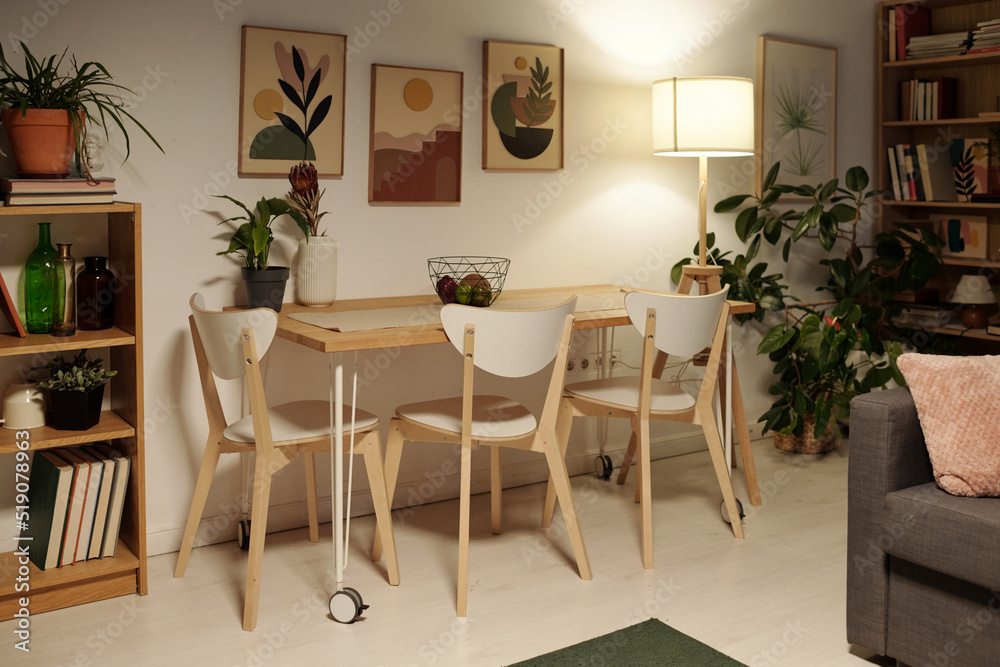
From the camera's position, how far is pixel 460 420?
2592 mm

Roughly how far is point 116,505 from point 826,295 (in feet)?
11.0

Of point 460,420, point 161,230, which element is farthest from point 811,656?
point 161,230

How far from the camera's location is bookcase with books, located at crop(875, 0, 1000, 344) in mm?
4145

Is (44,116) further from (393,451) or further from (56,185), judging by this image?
(393,451)

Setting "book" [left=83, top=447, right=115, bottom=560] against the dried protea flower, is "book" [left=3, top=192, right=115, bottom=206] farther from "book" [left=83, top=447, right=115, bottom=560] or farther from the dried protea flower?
"book" [left=83, top=447, right=115, bottom=560]

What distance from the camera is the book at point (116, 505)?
2471mm

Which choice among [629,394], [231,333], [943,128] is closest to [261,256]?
[231,333]

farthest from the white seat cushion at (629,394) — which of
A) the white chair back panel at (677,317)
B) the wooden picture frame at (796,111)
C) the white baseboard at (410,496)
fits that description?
the wooden picture frame at (796,111)

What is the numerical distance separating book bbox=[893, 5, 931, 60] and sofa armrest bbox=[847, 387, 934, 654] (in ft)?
9.44

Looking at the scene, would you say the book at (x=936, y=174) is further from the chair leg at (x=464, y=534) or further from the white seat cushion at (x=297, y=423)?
the white seat cushion at (x=297, y=423)

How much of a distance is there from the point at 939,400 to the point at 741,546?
40.8 inches

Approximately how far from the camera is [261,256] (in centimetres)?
268

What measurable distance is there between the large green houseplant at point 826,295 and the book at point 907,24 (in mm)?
778

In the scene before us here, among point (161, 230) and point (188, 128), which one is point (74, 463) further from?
point (188, 128)
